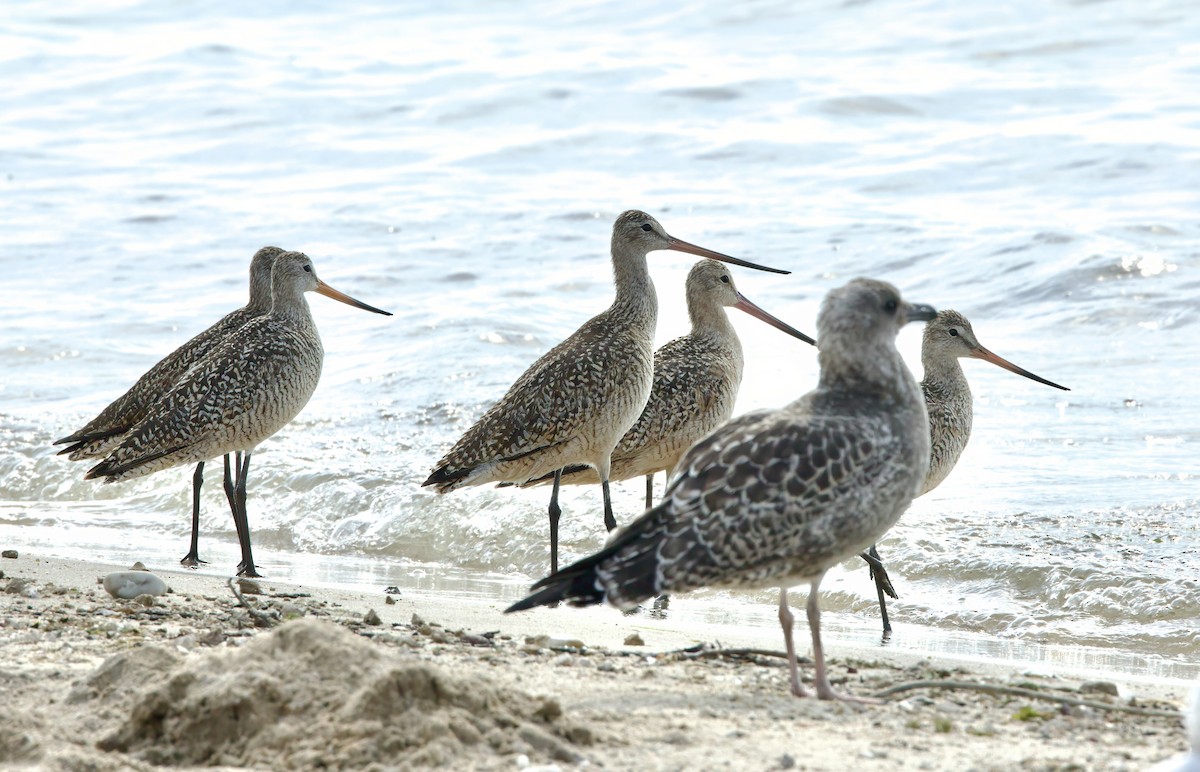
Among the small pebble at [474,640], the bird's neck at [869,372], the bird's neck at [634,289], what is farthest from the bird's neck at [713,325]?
the bird's neck at [869,372]

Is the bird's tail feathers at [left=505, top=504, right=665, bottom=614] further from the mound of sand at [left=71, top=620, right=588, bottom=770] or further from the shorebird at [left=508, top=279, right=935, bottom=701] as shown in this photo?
the mound of sand at [left=71, top=620, right=588, bottom=770]

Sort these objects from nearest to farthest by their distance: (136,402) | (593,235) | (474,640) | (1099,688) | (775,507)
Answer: (775,507)
(1099,688)
(474,640)
(136,402)
(593,235)

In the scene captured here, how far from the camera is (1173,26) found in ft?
75.1

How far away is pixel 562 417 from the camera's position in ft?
27.4

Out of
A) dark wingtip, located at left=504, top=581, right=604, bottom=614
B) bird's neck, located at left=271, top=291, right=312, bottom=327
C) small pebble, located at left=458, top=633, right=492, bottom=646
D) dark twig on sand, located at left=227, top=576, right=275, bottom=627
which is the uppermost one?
bird's neck, located at left=271, top=291, right=312, bottom=327

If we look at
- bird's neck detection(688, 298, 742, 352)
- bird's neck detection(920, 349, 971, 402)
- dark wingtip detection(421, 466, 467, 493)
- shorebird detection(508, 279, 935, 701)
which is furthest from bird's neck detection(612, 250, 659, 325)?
shorebird detection(508, 279, 935, 701)

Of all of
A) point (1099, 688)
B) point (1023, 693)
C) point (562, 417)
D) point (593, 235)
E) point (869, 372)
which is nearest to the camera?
point (1023, 693)

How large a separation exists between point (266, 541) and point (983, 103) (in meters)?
13.7

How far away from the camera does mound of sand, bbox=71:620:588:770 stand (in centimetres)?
427

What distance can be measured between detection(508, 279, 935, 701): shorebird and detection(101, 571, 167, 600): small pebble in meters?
2.34

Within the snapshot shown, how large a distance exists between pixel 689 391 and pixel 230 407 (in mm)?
2468

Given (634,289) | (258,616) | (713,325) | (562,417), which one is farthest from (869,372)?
(713,325)

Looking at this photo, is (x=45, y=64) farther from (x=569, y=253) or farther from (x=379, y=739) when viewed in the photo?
(x=379, y=739)

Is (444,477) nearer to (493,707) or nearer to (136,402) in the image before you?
(136,402)
